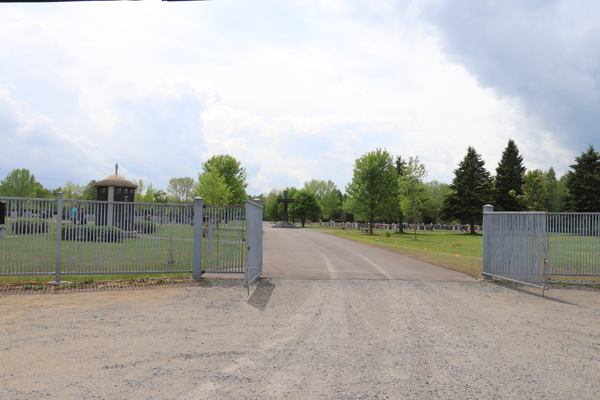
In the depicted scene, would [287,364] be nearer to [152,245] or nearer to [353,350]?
[353,350]

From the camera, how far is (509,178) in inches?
2397

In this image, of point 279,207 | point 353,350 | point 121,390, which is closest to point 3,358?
point 121,390

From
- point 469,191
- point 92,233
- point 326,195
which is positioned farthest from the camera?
point 326,195

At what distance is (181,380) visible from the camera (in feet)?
15.9

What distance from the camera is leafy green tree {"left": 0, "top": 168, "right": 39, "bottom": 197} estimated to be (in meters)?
74.9

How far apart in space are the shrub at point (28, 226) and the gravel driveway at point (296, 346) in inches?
80.4

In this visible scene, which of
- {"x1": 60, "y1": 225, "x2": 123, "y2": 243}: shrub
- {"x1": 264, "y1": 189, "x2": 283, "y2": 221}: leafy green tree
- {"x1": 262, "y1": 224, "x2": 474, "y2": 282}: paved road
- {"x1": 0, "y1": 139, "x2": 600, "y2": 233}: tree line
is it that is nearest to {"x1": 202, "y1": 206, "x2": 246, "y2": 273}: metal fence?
{"x1": 262, "y1": 224, "x2": 474, "y2": 282}: paved road

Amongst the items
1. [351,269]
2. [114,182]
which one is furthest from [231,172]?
[351,269]

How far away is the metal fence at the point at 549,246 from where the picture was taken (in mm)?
11508

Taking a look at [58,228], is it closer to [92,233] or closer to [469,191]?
[92,233]

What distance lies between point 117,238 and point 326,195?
9190cm

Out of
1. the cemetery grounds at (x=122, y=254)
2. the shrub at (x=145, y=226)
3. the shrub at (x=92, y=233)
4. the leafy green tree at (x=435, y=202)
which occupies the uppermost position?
the leafy green tree at (x=435, y=202)

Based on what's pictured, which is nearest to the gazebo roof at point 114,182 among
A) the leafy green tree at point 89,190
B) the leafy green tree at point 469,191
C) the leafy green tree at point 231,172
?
the leafy green tree at point 231,172

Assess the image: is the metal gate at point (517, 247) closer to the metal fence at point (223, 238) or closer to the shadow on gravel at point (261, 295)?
the shadow on gravel at point (261, 295)
